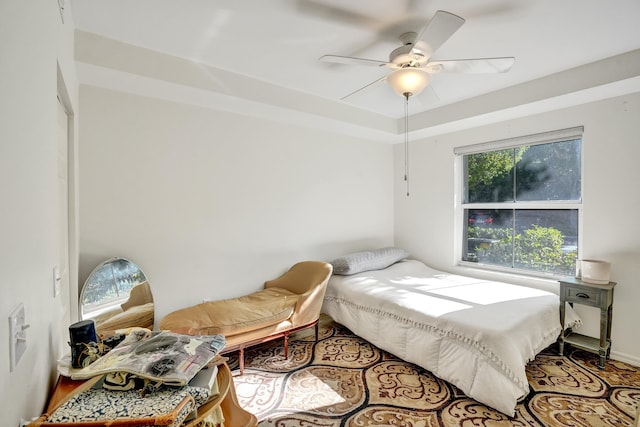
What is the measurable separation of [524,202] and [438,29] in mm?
2441

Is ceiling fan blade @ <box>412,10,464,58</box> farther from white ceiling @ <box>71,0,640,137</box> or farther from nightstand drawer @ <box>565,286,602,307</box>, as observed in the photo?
nightstand drawer @ <box>565,286,602,307</box>

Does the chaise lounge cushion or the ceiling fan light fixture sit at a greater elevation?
the ceiling fan light fixture

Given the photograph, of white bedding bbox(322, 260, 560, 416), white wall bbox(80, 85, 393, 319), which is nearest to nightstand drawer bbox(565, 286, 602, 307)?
white bedding bbox(322, 260, 560, 416)

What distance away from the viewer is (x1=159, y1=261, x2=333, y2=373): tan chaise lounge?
2412 mm

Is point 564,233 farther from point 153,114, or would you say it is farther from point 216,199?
point 153,114

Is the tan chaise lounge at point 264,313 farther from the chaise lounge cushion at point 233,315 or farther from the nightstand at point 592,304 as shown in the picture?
the nightstand at point 592,304

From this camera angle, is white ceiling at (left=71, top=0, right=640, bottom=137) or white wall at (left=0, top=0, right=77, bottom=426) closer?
white wall at (left=0, top=0, right=77, bottom=426)

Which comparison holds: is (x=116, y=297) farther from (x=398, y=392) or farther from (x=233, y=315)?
(x=398, y=392)

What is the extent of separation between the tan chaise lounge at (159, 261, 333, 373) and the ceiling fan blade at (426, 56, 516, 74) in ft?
6.40

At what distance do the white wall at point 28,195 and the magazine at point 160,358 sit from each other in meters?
0.17

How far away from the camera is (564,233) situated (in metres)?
3.09

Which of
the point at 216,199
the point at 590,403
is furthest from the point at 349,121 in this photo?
the point at 590,403

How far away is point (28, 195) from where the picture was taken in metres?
0.85

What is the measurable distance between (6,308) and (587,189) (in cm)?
384
